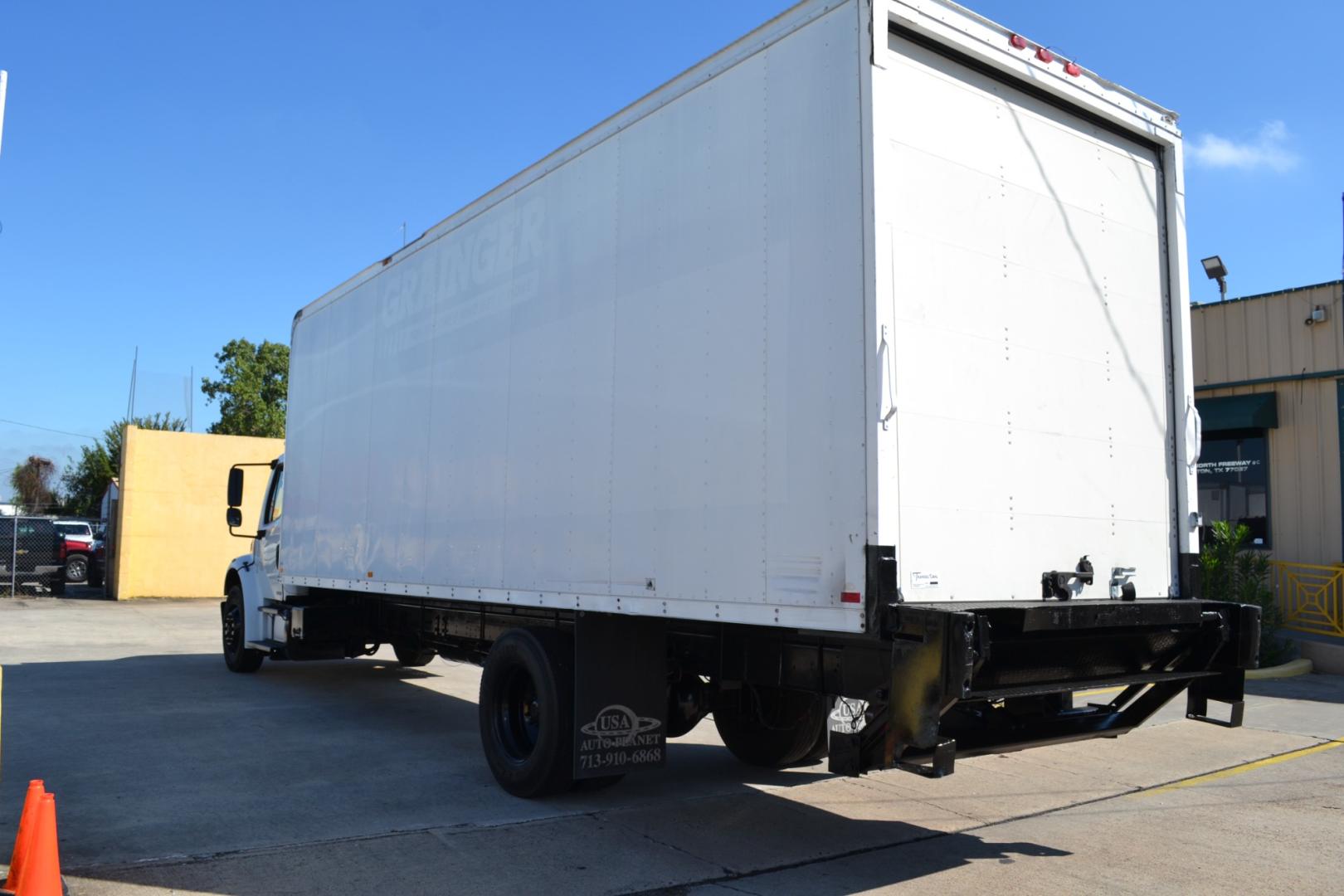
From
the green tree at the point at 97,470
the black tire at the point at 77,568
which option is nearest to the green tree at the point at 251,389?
the green tree at the point at 97,470

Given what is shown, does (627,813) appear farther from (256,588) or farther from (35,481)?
(35,481)

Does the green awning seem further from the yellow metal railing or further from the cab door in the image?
the cab door

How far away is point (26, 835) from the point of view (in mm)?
4250

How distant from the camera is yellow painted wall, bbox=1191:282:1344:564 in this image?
1419cm

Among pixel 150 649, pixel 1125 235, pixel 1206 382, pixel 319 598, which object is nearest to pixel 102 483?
pixel 150 649

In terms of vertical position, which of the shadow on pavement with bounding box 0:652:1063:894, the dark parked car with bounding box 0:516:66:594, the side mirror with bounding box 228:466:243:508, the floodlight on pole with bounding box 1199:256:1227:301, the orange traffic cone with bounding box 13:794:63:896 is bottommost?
the shadow on pavement with bounding box 0:652:1063:894

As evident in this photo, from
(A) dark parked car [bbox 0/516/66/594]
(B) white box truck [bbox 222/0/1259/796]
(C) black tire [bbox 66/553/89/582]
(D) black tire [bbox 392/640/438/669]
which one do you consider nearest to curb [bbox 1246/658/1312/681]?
(B) white box truck [bbox 222/0/1259/796]

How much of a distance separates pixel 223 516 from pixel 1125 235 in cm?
2263

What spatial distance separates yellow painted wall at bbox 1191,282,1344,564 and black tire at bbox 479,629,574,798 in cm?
1235

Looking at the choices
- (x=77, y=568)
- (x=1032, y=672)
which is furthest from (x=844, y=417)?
(x=77, y=568)

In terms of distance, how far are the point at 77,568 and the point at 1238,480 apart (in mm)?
26215

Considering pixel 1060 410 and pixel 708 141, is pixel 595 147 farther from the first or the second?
pixel 1060 410

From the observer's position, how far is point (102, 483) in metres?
49.0

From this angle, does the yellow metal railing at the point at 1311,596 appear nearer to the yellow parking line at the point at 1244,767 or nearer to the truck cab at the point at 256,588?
the yellow parking line at the point at 1244,767
